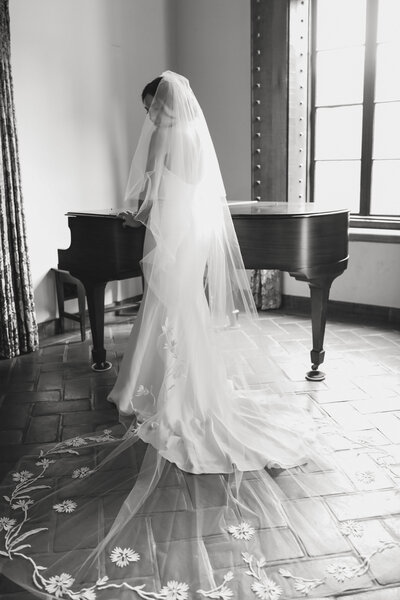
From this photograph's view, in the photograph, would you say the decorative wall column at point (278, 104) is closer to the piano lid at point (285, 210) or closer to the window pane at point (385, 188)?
the window pane at point (385, 188)

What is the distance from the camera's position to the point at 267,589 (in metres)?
1.93

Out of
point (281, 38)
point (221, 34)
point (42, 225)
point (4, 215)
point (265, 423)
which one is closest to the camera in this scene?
point (265, 423)

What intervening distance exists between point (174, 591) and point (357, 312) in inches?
160

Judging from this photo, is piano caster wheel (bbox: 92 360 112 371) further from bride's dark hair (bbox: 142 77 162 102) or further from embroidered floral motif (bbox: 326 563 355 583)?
embroidered floral motif (bbox: 326 563 355 583)

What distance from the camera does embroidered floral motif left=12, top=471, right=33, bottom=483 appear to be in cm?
268

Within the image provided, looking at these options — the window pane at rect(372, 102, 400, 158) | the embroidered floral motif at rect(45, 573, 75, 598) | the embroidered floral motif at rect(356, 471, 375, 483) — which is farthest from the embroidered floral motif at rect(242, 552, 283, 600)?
the window pane at rect(372, 102, 400, 158)

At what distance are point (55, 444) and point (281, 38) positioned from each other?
416 cm

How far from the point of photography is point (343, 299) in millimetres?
5652

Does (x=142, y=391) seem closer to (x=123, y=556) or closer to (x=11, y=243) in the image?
(x=123, y=556)

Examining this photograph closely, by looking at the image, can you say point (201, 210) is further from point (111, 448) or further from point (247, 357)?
point (111, 448)

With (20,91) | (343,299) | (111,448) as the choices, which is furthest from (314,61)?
(111,448)

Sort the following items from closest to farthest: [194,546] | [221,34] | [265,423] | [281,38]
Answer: [194,546], [265,423], [281,38], [221,34]

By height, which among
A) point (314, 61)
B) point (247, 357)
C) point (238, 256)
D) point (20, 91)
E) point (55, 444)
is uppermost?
point (314, 61)

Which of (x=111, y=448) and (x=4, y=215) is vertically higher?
(x=4, y=215)
